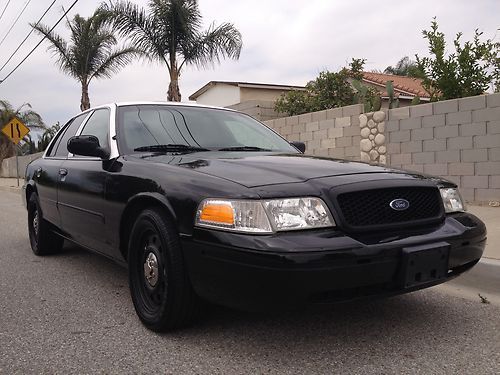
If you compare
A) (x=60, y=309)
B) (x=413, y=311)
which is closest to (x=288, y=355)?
(x=413, y=311)

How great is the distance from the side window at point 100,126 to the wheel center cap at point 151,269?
Result: 118 cm

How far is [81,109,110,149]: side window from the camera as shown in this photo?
4.12 metres

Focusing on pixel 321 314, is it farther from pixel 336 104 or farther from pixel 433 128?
pixel 336 104

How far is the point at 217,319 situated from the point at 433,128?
631 centimetres

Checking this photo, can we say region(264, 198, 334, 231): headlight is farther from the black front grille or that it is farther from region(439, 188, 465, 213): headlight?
region(439, 188, 465, 213): headlight

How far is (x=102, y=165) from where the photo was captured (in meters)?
3.86

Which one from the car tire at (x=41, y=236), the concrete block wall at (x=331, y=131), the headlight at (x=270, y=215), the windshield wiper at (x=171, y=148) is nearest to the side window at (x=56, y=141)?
the car tire at (x=41, y=236)

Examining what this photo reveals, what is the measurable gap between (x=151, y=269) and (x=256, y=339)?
0.78m

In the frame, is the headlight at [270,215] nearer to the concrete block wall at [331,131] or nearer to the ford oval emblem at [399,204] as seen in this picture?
the ford oval emblem at [399,204]

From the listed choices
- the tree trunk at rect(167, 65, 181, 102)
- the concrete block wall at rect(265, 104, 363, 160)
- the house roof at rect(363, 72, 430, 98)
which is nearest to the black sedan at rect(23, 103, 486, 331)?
the concrete block wall at rect(265, 104, 363, 160)

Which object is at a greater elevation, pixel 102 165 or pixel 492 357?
pixel 102 165

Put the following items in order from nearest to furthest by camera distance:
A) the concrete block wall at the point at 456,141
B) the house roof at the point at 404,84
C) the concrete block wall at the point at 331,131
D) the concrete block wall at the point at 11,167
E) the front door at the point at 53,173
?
the front door at the point at 53,173, the concrete block wall at the point at 456,141, the concrete block wall at the point at 331,131, the house roof at the point at 404,84, the concrete block wall at the point at 11,167

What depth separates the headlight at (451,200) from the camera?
3240 mm

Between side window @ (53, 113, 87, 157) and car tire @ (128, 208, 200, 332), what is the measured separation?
217 centimetres
